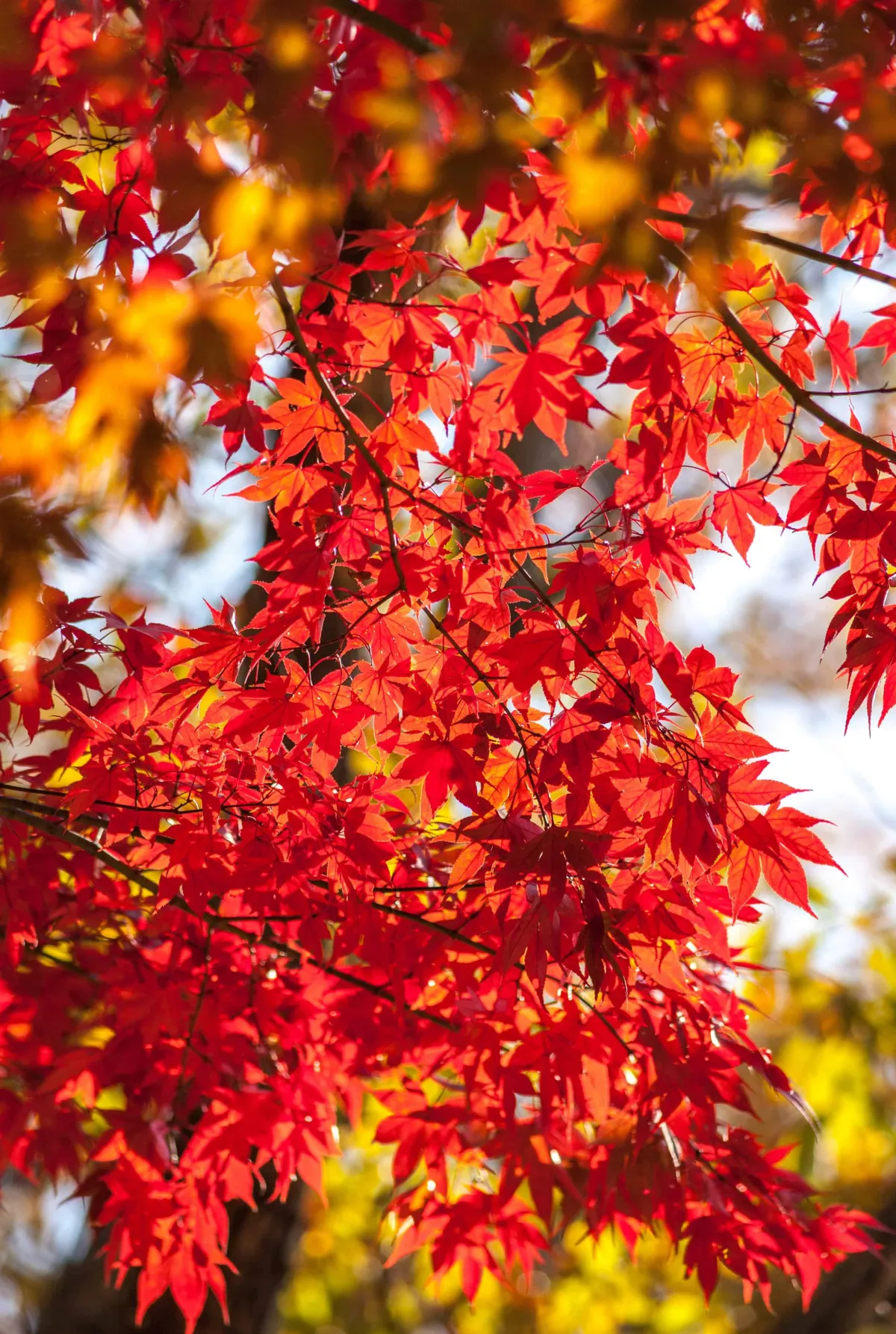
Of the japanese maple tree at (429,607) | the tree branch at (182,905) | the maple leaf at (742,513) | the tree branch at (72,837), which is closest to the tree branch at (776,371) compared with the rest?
the japanese maple tree at (429,607)

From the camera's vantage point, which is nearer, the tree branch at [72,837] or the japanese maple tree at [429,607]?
the japanese maple tree at [429,607]

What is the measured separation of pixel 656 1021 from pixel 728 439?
1.05 metres

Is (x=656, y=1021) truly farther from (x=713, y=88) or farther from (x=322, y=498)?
(x=713, y=88)

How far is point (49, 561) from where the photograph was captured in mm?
1147

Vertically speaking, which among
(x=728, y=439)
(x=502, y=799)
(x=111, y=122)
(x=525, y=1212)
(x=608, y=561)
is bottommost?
(x=525, y=1212)

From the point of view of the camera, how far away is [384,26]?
3.92 ft

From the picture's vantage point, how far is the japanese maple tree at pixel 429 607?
103cm

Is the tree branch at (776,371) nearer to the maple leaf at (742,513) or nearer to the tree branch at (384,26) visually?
the maple leaf at (742,513)

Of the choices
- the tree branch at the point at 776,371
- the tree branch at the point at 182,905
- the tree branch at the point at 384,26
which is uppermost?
the tree branch at the point at 384,26

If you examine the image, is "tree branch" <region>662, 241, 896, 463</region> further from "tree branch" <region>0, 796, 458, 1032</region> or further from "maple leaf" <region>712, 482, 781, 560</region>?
"tree branch" <region>0, 796, 458, 1032</region>

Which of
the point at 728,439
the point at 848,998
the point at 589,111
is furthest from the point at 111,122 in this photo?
the point at 848,998

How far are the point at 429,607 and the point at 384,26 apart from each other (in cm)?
84

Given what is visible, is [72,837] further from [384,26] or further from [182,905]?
[384,26]

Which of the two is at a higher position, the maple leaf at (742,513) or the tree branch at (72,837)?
the maple leaf at (742,513)
